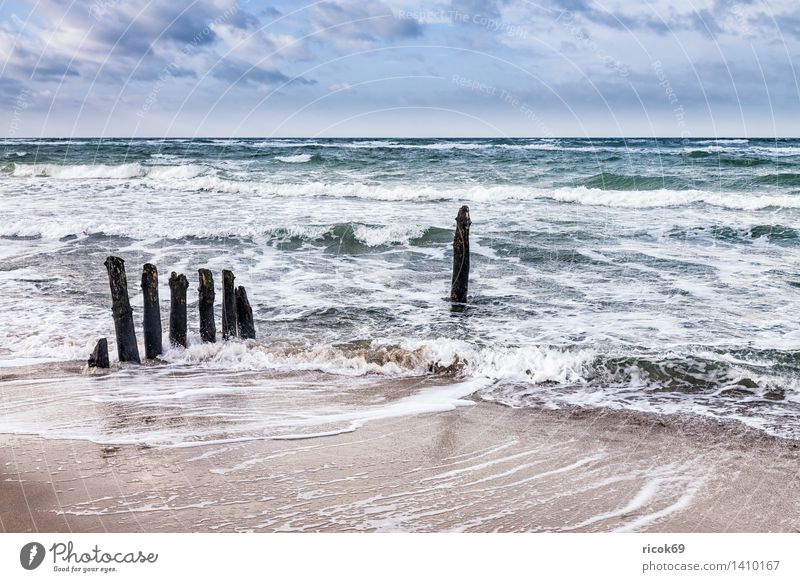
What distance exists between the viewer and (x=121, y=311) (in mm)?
9016

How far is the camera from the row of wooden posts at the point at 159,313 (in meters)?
8.99

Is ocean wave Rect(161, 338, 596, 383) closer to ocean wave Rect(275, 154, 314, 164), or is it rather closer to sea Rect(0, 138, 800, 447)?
sea Rect(0, 138, 800, 447)

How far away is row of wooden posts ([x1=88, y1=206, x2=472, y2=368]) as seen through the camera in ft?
29.5

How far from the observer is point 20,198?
28984 mm

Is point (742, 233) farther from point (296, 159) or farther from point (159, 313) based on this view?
point (296, 159)

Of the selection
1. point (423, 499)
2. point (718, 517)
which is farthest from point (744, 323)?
point (423, 499)

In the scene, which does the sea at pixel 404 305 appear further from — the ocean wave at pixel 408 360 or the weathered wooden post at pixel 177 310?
the weathered wooden post at pixel 177 310

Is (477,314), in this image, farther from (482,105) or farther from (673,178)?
(673,178)

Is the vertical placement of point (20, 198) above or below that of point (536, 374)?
above

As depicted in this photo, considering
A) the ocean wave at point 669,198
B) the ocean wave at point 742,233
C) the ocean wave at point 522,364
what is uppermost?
the ocean wave at point 669,198

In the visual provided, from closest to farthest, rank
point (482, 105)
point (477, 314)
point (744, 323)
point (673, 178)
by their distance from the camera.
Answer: point (744, 323) < point (477, 314) < point (482, 105) < point (673, 178)

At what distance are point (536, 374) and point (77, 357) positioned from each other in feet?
21.3

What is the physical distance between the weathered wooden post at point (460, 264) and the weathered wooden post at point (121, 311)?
614 cm

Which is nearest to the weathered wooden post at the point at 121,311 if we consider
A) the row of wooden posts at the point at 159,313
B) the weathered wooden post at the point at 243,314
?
the row of wooden posts at the point at 159,313
